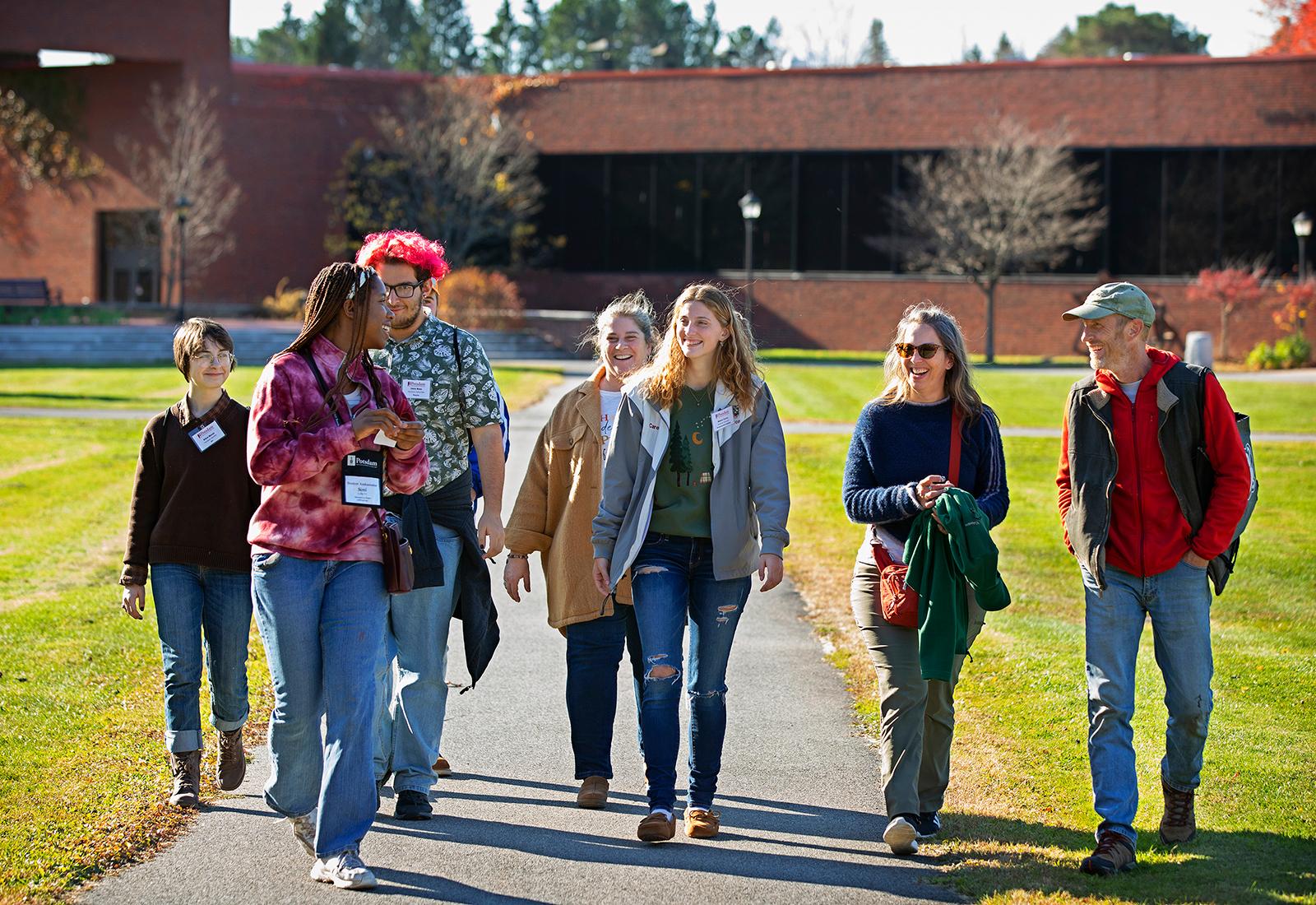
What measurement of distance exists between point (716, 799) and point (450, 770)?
3.77ft

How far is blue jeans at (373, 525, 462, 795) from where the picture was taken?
5852 millimetres

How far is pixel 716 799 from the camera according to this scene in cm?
604

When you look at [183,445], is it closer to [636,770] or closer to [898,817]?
[636,770]

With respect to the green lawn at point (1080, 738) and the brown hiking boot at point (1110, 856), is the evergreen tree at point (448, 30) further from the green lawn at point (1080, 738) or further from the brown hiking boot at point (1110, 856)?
the brown hiking boot at point (1110, 856)

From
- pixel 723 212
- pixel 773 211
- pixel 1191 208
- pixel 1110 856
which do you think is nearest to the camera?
pixel 1110 856

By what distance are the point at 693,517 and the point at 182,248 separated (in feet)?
129

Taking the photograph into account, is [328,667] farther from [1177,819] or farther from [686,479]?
[1177,819]

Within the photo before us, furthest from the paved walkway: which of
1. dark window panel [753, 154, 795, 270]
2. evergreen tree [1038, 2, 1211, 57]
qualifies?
evergreen tree [1038, 2, 1211, 57]

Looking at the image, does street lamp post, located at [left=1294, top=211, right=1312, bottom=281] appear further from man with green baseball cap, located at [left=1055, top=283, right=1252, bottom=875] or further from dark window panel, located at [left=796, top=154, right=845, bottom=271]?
man with green baseball cap, located at [left=1055, top=283, right=1252, bottom=875]

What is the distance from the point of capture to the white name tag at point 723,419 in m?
5.67

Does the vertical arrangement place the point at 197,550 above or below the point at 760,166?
below

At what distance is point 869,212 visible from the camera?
147ft

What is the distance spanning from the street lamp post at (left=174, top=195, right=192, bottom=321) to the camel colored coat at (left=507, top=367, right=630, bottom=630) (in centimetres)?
3707

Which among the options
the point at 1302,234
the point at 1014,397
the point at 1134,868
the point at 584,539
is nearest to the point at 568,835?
the point at 584,539
